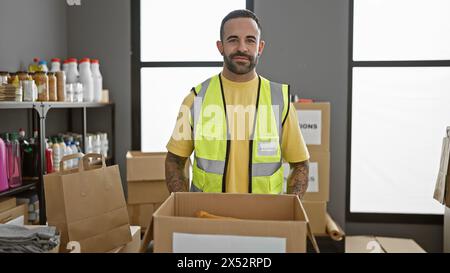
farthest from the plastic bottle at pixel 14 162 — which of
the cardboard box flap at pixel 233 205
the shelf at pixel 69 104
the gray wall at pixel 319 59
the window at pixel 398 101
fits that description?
the window at pixel 398 101

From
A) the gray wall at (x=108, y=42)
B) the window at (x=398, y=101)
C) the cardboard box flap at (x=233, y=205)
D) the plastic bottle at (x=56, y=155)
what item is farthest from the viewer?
the gray wall at (x=108, y=42)

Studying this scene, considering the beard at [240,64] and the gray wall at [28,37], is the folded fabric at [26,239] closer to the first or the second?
the beard at [240,64]

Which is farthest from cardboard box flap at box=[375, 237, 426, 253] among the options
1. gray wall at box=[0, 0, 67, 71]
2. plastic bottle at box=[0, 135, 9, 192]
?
gray wall at box=[0, 0, 67, 71]

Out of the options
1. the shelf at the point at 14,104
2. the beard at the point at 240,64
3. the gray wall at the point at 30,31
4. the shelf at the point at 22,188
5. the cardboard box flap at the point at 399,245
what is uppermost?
the gray wall at the point at 30,31

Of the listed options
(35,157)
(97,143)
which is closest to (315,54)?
(97,143)

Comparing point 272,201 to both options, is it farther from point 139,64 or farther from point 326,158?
point 139,64

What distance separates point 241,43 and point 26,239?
0.94 m

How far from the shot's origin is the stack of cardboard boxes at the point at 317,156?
9.39 feet

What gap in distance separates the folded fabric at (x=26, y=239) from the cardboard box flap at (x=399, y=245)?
2.52 metres

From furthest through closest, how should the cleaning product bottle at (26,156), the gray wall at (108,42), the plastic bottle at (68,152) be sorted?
the gray wall at (108,42)
the plastic bottle at (68,152)
the cleaning product bottle at (26,156)

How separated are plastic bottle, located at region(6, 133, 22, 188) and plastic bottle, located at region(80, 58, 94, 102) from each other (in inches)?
31.5

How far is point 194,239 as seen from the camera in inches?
27.2

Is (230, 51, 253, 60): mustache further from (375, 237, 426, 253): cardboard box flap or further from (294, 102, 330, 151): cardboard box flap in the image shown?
(375, 237, 426, 253): cardboard box flap

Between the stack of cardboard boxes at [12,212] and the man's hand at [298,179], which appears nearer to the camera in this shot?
the man's hand at [298,179]
